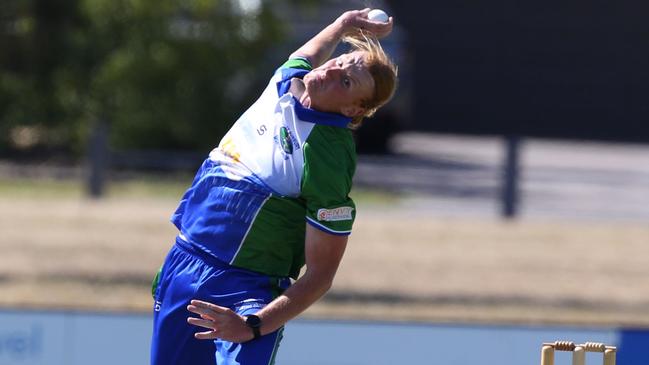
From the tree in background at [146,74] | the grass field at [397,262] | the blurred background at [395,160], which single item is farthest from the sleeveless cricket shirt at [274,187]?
the tree in background at [146,74]

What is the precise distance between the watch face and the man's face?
662 mm

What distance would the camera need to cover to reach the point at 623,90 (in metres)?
28.7

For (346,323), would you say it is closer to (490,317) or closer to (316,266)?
(316,266)

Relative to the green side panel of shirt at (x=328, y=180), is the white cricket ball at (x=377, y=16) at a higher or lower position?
higher

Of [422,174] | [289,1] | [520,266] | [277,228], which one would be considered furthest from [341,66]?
[289,1]

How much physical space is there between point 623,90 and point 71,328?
80.6 feet

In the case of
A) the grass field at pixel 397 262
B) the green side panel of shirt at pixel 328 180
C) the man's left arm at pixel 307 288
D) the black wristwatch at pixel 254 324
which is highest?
the green side panel of shirt at pixel 328 180

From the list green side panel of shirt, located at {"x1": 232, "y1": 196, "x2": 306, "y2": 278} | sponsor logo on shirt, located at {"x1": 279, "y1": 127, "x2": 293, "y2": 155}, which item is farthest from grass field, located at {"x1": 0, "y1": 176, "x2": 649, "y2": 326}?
sponsor logo on shirt, located at {"x1": 279, "y1": 127, "x2": 293, "y2": 155}

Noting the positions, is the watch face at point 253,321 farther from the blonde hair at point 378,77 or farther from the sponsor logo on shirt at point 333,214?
the blonde hair at point 378,77

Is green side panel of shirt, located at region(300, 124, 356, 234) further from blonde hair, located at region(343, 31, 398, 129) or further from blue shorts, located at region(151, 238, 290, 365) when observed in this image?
blue shorts, located at region(151, 238, 290, 365)

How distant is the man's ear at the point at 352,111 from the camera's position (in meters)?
3.79

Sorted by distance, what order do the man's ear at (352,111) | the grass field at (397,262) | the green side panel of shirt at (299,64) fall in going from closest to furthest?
the man's ear at (352,111) < the green side panel of shirt at (299,64) < the grass field at (397,262)

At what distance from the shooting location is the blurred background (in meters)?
9.82

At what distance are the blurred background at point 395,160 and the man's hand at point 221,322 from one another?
1928 mm
